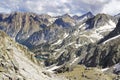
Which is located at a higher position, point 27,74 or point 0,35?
point 0,35

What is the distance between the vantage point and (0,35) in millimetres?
75125

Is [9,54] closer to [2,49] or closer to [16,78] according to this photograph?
[2,49]

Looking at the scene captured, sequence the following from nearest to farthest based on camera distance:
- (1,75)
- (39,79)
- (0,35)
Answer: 1. (1,75)
2. (39,79)
3. (0,35)

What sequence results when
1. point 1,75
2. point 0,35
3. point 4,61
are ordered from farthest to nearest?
point 0,35 < point 4,61 < point 1,75

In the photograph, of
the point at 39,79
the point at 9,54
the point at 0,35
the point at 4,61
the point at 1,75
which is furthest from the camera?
the point at 0,35

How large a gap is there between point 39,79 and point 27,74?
5.43m

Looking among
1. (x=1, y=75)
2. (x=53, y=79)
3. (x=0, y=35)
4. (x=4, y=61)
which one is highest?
(x=0, y=35)

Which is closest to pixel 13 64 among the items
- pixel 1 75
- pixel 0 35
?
pixel 1 75

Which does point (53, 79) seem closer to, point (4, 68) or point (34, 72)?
point (34, 72)

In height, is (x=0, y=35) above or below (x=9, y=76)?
above

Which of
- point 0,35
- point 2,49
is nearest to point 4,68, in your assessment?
point 2,49

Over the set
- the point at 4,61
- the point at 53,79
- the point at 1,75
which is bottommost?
the point at 1,75

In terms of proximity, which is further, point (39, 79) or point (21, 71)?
point (39, 79)

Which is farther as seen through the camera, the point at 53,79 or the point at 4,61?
the point at 53,79
